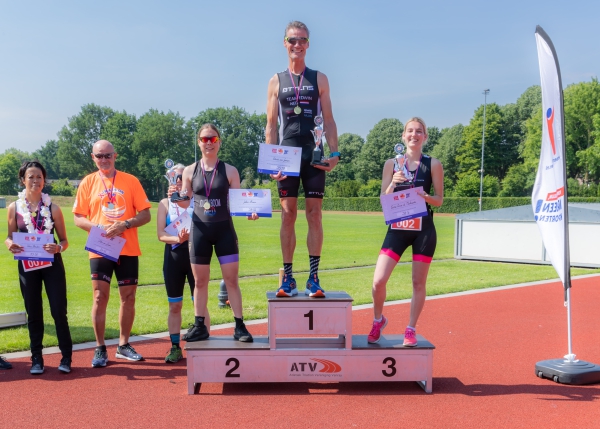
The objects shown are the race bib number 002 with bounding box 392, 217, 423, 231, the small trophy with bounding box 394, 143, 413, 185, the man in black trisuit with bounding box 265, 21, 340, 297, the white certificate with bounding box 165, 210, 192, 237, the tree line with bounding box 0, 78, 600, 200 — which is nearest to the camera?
the small trophy with bounding box 394, 143, 413, 185

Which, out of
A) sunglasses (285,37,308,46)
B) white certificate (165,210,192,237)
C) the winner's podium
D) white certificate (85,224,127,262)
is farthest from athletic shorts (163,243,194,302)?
sunglasses (285,37,308,46)

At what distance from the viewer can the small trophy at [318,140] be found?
17.9 ft

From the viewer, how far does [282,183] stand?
570 centimetres

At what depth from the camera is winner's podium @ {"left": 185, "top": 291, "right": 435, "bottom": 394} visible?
5324 mm

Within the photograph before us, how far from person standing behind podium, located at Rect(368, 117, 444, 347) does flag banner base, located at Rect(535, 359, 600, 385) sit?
4.99 ft

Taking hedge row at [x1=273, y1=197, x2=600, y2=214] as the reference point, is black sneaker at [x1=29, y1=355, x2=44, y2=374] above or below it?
below

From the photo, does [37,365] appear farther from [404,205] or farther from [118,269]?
[404,205]

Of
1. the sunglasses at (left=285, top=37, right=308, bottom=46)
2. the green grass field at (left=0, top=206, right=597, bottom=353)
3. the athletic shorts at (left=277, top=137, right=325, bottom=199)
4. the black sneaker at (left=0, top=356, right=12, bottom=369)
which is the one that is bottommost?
the black sneaker at (left=0, top=356, right=12, bottom=369)

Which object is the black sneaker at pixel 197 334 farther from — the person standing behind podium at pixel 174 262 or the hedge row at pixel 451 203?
the hedge row at pixel 451 203

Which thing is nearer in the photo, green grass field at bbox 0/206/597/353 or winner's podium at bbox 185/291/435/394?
winner's podium at bbox 185/291/435/394

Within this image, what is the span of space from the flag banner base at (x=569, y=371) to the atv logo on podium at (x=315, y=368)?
2225 millimetres

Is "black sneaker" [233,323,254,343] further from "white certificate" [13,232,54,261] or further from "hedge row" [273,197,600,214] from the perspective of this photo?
"hedge row" [273,197,600,214]

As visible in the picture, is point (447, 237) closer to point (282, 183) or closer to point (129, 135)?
point (282, 183)

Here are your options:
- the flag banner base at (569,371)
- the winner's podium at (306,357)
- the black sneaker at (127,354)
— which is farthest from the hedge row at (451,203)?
the winner's podium at (306,357)
